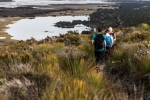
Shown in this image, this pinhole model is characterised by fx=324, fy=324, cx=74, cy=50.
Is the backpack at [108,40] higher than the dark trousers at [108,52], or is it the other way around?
the backpack at [108,40]

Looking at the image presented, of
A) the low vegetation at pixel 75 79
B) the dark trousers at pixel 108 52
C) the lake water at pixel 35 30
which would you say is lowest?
the lake water at pixel 35 30

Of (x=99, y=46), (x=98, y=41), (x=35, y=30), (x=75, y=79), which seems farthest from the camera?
(x=35, y=30)

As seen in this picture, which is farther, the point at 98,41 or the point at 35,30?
the point at 35,30

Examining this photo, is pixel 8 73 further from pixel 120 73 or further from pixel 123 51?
pixel 123 51

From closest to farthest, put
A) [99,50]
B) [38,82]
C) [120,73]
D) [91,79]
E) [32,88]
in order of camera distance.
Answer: [32,88]
[38,82]
[91,79]
[120,73]
[99,50]

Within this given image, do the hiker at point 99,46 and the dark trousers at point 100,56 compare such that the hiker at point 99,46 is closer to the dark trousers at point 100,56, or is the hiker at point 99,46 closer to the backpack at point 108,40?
the dark trousers at point 100,56

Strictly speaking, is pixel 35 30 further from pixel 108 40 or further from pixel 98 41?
pixel 98 41

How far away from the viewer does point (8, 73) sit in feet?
20.1

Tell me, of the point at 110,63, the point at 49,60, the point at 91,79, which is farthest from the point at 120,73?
the point at 91,79

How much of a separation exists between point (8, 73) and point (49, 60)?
1.70 meters

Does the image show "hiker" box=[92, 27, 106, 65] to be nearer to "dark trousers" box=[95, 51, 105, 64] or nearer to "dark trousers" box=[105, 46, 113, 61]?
"dark trousers" box=[95, 51, 105, 64]

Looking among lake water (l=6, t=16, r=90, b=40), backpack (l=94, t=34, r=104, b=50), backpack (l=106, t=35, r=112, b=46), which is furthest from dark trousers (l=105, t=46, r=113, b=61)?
lake water (l=6, t=16, r=90, b=40)

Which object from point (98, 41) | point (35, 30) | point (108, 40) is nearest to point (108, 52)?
Answer: point (108, 40)

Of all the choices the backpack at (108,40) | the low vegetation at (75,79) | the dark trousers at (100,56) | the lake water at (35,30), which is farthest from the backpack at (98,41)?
the lake water at (35,30)
